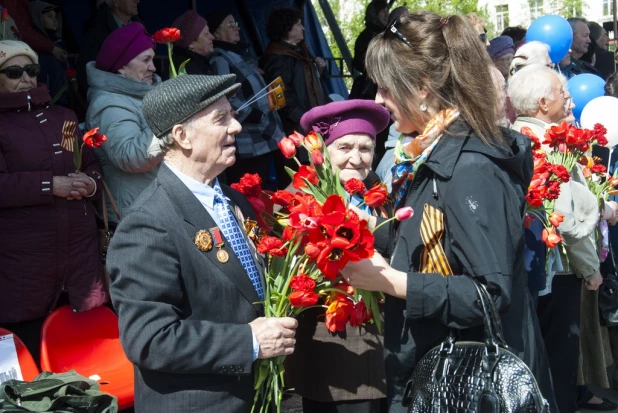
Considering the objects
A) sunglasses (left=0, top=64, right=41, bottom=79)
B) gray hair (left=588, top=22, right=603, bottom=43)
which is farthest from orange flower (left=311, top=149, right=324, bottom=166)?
gray hair (left=588, top=22, right=603, bottom=43)

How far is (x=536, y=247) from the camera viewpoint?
388 centimetres

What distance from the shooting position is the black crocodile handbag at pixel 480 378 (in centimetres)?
212

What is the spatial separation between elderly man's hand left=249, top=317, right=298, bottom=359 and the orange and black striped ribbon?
0.52 metres

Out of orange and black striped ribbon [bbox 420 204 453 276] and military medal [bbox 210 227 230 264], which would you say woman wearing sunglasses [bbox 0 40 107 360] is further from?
orange and black striped ribbon [bbox 420 204 453 276]

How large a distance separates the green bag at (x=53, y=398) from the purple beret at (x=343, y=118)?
4.97 ft

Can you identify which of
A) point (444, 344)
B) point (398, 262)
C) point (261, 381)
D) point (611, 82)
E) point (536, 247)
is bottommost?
point (611, 82)

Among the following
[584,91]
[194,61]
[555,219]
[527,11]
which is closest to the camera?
[555,219]

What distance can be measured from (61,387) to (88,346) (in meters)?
0.92

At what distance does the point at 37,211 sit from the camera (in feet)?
13.1

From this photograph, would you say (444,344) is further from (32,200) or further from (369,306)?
(32,200)

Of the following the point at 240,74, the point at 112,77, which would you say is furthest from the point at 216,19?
the point at 112,77

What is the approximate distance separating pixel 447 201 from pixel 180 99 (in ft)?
2.94

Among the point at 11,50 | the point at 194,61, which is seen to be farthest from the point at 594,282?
the point at 11,50

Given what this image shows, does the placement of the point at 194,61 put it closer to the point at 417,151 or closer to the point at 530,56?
the point at 530,56
